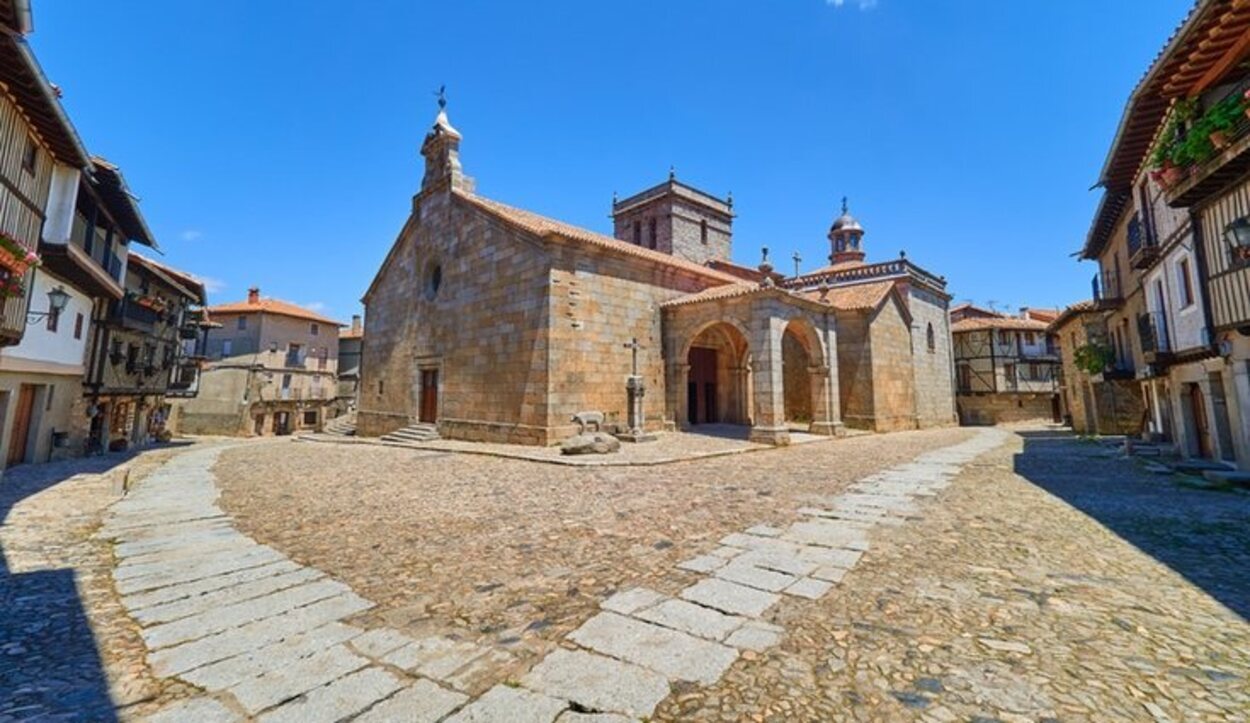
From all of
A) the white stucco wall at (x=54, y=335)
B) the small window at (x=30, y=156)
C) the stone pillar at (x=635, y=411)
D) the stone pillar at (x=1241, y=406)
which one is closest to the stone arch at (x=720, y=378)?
the stone pillar at (x=635, y=411)

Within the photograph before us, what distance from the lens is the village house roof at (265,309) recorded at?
102ft

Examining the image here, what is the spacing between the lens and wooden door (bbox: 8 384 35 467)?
11.5m

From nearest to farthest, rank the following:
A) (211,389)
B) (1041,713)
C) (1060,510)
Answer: (1041,713), (1060,510), (211,389)

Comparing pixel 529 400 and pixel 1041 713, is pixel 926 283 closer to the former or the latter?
pixel 529 400

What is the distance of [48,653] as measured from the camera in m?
2.90

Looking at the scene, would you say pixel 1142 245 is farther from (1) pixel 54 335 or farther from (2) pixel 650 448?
(1) pixel 54 335

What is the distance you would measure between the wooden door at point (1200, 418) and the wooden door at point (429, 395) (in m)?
20.0

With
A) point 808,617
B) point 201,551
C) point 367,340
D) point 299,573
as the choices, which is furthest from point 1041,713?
point 367,340

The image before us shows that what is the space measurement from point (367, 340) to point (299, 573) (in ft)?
64.4

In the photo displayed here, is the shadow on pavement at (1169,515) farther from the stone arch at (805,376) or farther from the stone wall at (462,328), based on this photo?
the stone wall at (462,328)

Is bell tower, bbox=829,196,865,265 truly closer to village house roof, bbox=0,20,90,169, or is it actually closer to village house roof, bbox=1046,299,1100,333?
village house roof, bbox=1046,299,1100,333

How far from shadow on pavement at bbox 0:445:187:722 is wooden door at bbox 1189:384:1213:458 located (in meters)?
16.2

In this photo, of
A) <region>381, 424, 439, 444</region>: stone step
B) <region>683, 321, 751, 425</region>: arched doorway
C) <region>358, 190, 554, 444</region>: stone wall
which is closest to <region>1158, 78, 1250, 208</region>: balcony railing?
<region>683, 321, 751, 425</region>: arched doorway

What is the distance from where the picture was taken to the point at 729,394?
19.9m
